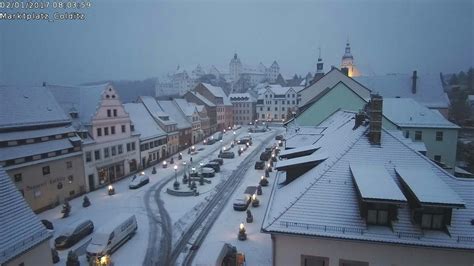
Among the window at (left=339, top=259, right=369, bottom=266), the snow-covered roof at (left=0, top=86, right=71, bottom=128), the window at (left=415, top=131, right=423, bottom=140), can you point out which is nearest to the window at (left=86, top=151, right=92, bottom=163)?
the snow-covered roof at (left=0, top=86, right=71, bottom=128)

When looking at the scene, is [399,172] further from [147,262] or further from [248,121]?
[248,121]

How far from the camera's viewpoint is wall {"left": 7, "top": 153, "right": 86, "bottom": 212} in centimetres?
2858

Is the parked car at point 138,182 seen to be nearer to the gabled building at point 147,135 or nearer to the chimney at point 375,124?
the gabled building at point 147,135

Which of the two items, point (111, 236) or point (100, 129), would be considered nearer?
point (111, 236)

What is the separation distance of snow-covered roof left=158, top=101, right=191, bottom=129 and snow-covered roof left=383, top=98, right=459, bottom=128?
39.4 m

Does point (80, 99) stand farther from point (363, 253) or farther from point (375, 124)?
point (363, 253)

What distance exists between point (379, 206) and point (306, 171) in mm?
5265

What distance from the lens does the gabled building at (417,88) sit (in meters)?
55.7

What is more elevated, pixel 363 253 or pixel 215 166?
pixel 363 253

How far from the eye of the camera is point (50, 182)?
30922mm

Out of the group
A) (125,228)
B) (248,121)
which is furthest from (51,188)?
(248,121)

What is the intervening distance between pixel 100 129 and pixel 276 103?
249 feet

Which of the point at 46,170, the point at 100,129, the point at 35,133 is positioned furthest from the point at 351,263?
the point at 100,129

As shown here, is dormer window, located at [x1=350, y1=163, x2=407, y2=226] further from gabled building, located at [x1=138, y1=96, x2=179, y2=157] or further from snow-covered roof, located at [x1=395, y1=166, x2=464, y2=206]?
gabled building, located at [x1=138, y1=96, x2=179, y2=157]
